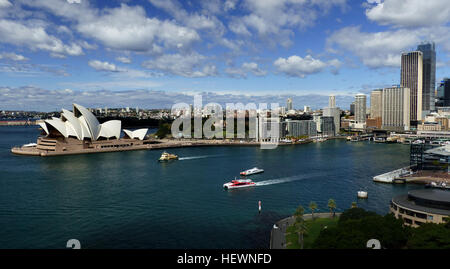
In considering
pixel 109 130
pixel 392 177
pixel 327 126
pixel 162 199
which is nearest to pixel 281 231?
pixel 162 199

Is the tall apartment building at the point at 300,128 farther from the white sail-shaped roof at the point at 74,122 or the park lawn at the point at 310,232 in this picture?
the park lawn at the point at 310,232

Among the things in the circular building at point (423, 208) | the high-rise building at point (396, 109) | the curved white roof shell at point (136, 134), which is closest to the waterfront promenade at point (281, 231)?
the circular building at point (423, 208)

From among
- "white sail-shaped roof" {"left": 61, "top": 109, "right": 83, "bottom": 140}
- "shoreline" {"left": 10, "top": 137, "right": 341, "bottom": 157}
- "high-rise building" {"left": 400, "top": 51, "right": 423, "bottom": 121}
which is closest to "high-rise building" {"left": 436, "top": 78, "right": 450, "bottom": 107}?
"high-rise building" {"left": 400, "top": 51, "right": 423, "bottom": 121}

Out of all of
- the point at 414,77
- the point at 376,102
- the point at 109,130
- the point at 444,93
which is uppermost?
the point at 414,77

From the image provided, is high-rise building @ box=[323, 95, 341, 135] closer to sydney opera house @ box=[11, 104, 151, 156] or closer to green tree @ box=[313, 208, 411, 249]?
sydney opera house @ box=[11, 104, 151, 156]

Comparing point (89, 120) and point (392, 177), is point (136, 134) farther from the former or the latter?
point (392, 177)
